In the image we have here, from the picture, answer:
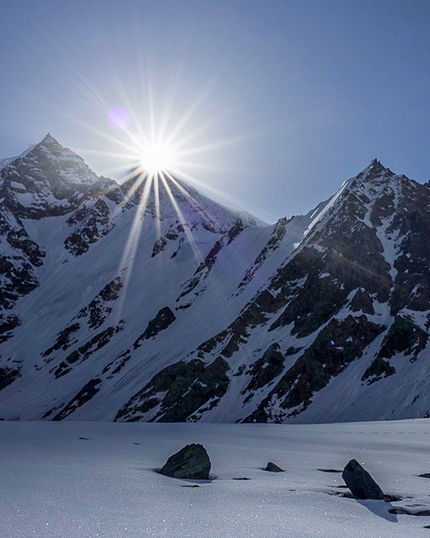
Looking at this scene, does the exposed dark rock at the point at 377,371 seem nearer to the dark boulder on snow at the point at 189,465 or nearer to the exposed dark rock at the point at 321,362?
the exposed dark rock at the point at 321,362

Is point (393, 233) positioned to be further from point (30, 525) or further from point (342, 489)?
point (30, 525)

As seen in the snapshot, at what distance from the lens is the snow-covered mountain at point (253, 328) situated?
71.8m

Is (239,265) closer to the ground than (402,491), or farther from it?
farther from it

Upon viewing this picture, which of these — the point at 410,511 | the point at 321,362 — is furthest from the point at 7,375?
the point at 410,511

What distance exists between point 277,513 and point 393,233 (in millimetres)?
96297

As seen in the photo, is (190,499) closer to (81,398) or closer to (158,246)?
(81,398)

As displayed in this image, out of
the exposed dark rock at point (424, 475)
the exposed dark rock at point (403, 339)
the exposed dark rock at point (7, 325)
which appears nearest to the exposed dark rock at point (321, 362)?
the exposed dark rock at point (403, 339)

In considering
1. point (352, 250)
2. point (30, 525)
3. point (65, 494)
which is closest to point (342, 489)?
point (65, 494)

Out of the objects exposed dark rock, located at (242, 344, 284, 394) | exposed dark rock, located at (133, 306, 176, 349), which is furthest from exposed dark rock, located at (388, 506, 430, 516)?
exposed dark rock, located at (133, 306, 176, 349)

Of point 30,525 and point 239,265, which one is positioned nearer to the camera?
point 30,525

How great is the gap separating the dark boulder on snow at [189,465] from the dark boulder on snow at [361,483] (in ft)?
11.5

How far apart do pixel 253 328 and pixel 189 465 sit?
81.3 m

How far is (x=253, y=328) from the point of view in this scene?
94000 millimetres

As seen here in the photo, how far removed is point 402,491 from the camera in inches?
462
